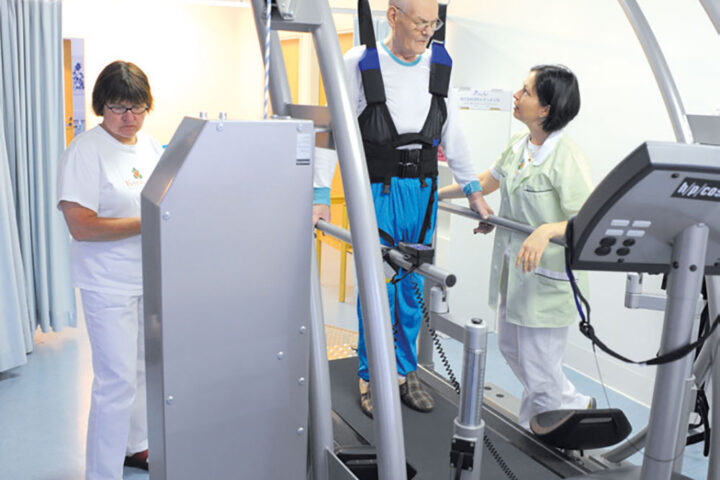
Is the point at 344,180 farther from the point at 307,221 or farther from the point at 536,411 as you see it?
the point at 536,411

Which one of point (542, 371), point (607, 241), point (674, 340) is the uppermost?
point (607, 241)

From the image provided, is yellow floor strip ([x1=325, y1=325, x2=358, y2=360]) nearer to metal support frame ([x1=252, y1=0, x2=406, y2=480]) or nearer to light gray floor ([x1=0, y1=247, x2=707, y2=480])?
light gray floor ([x1=0, y1=247, x2=707, y2=480])

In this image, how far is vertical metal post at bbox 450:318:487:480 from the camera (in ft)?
5.24

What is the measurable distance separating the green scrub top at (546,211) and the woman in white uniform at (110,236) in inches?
58.0

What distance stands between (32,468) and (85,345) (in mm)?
1564

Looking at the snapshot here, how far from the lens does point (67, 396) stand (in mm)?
3818

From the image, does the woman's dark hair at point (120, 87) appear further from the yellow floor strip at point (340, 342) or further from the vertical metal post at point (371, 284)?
the yellow floor strip at point (340, 342)

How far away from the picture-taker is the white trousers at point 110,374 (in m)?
2.62

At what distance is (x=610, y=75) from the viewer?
4133mm

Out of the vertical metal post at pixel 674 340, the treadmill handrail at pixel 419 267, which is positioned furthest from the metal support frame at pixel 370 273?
the vertical metal post at pixel 674 340

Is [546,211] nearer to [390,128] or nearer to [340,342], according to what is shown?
[390,128]

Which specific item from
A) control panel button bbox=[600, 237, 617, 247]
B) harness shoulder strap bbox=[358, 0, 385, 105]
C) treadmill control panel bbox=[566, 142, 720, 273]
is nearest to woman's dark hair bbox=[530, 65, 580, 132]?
harness shoulder strap bbox=[358, 0, 385, 105]

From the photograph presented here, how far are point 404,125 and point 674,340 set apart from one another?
1378 millimetres

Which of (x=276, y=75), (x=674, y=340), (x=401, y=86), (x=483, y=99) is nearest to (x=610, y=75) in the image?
(x=483, y=99)
